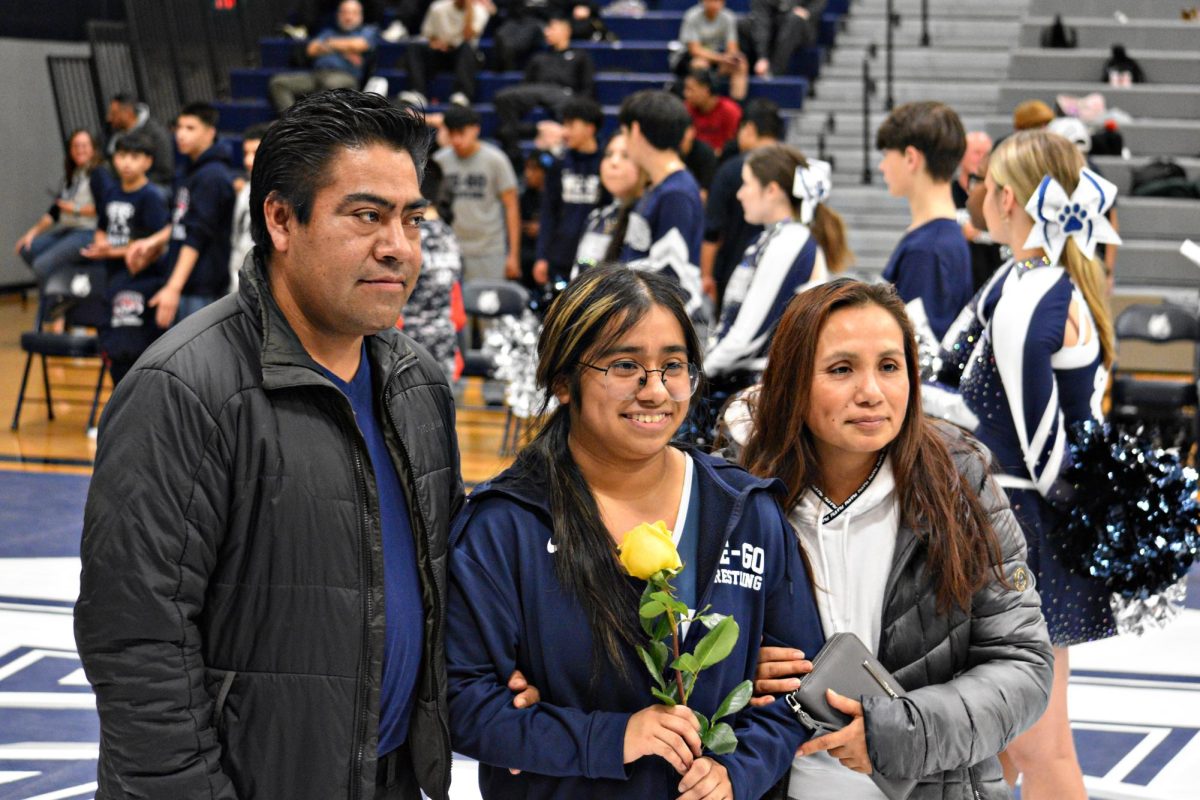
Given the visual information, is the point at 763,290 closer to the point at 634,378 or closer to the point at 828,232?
the point at 828,232

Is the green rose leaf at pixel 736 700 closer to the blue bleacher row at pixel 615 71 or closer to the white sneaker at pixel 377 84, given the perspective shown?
the blue bleacher row at pixel 615 71

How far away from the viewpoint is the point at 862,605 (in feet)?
7.17

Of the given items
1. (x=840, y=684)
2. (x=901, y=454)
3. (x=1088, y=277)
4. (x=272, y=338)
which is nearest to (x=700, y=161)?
(x=1088, y=277)

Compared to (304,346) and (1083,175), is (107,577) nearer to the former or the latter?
(304,346)

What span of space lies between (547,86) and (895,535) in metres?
10.0

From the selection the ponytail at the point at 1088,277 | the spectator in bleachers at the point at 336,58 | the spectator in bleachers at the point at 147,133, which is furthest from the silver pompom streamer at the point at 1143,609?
the spectator in bleachers at the point at 336,58

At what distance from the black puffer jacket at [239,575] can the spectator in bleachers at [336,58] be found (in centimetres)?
1068

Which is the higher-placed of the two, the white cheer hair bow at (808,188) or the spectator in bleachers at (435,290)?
the white cheer hair bow at (808,188)

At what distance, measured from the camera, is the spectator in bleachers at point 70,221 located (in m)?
8.89

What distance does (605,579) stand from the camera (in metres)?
1.99

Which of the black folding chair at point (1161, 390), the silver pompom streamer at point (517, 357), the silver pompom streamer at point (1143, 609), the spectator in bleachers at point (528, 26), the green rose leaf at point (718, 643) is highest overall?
the spectator in bleachers at point (528, 26)

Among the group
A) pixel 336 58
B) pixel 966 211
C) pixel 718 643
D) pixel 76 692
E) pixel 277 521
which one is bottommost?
pixel 76 692

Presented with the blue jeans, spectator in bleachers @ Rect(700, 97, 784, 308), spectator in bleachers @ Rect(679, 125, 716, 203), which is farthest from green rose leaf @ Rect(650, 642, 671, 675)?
the blue jeans

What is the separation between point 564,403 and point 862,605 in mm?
544
